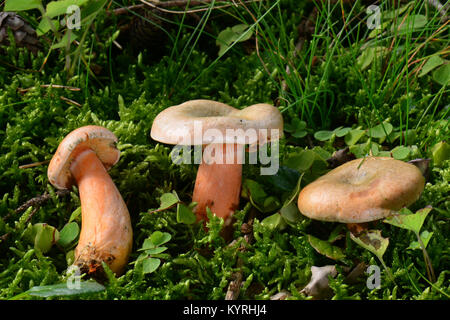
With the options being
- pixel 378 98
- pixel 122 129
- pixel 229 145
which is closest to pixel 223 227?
pixel 229 145

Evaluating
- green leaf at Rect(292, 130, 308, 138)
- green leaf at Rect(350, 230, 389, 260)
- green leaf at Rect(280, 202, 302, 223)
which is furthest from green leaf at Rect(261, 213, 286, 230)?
green leaf at Rect(292, 130, 308, 138)

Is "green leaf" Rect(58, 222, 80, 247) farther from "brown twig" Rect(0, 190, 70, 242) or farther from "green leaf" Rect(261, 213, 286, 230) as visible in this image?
"green leaf" Rect(261, 213, 286, 230)

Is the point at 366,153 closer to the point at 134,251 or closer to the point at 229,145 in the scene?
the point at 229,145

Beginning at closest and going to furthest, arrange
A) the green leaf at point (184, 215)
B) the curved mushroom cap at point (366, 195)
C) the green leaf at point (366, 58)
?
the curved mushroom cap at point (366, 195), the green leaf at point (184, 215), the green leaf at point (366, 58)

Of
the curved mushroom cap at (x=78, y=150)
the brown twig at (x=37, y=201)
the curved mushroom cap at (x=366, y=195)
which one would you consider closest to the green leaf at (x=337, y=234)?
the curved mushroom cap at (x=366, y=195)

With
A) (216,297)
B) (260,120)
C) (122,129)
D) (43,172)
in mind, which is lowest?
(216,297)

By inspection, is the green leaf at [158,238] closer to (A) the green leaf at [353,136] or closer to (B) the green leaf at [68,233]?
(B) the green leaf at [68,233]
